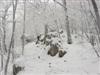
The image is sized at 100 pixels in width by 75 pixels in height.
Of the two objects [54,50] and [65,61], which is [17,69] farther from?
[54,50]

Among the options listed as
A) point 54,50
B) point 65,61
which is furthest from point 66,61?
point 54,50

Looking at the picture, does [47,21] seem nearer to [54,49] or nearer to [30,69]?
[54,49]

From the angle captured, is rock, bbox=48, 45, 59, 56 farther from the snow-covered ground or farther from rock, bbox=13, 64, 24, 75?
rock, bbox=13, 64, 24, 75

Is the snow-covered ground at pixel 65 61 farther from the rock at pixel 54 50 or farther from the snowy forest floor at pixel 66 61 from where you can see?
the rock at pixel 54 50

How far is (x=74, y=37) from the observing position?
17.2 meters

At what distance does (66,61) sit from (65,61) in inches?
3.2

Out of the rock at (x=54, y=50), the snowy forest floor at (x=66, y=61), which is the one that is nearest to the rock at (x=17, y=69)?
the snowy forest floor at (x=66, y=61)

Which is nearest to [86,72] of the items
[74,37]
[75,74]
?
[75,74]

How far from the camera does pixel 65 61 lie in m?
12.7

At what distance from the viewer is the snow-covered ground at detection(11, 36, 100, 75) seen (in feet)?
34.2

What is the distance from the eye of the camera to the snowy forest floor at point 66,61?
10.4 meters

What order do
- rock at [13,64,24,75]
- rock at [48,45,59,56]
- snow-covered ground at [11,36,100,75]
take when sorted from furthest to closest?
rock at [48,45,59,56], rock at [13,64,24,75], snow-covered ground at [11,36,100,75]

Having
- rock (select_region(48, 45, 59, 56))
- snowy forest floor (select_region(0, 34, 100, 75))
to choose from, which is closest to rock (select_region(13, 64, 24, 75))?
snowy forest floor (select_region(0, 34, 100, 75))

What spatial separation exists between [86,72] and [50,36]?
6.32m
